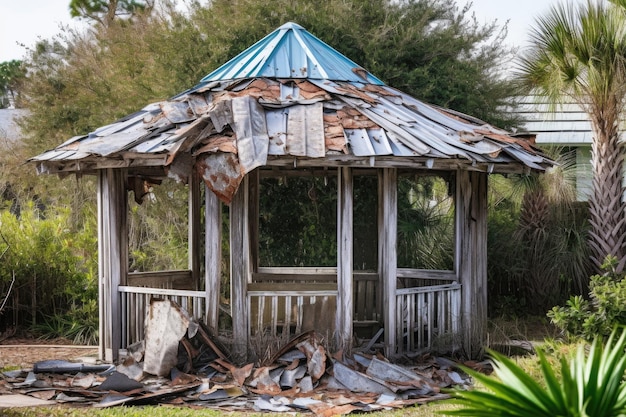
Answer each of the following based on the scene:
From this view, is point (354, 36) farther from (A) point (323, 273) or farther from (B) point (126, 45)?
(B) point (126, 45)

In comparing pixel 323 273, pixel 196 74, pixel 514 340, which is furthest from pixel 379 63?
pixel 514 340

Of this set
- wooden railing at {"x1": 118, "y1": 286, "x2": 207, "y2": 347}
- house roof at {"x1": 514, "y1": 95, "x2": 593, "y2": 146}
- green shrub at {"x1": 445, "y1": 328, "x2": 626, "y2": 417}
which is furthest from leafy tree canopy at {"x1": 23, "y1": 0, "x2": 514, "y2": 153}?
green shrub at {"x1": 445, "y1": 328, "x2": 626, "y2": 417}

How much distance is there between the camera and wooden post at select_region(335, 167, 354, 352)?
1039 cm

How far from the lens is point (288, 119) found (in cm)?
1027

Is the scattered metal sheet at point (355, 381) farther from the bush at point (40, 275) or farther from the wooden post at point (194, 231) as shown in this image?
the bush at point (40, 275)

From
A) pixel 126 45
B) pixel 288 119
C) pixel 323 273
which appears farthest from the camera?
pixel 126 45

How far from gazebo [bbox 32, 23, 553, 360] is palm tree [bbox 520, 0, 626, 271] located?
199 centimetres

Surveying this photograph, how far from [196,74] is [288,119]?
6.54 m

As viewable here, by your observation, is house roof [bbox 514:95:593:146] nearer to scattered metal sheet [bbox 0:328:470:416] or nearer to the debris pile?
the debris pile

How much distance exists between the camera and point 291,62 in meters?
11.4

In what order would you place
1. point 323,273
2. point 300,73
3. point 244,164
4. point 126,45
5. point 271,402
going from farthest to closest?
point 126,45 → point 323,273 → point 300,73 → point 244,164 → point 271,402

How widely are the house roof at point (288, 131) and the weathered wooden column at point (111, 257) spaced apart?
497 mm

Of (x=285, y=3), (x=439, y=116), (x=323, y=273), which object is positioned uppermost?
(x=285, y=3)

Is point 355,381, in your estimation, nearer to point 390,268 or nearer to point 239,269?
point 390,268
